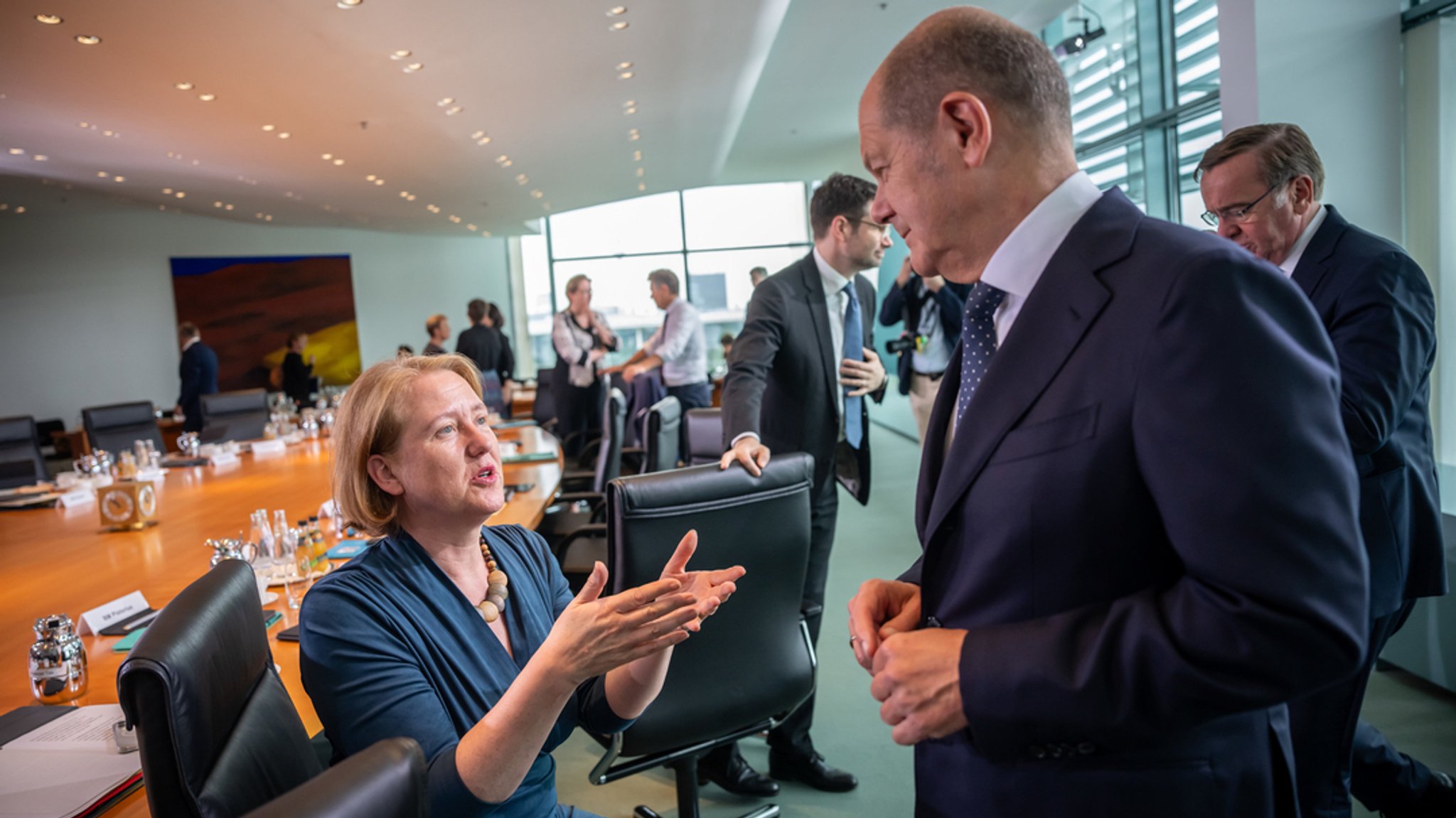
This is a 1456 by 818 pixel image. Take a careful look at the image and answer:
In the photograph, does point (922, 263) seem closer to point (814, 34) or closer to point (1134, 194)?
point (1134, 194)

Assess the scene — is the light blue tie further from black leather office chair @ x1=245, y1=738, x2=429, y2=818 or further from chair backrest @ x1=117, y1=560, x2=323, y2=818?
black leather office chair @ x1=245, y1=738, x2=429, y2=818

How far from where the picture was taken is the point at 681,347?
22.6 ft

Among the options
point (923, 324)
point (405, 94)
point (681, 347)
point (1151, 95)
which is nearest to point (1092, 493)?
A: point (923, 324)

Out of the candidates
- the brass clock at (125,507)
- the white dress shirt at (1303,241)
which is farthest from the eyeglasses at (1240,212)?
the brass clock at (125,507)

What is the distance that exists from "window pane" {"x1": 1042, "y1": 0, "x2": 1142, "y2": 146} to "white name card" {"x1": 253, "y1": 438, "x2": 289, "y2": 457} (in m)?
5.30

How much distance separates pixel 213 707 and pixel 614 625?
1.66 ft

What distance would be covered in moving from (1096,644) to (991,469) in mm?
205

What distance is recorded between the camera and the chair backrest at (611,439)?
13.7ft

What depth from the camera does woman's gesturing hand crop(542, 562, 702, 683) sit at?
1.25 m

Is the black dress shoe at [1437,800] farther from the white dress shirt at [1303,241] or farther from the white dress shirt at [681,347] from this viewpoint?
the white dress shirt at [681,347]

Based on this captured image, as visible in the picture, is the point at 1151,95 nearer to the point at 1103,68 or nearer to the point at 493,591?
the point at 1103,68

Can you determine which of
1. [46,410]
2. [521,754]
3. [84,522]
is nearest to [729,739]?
[521,754]


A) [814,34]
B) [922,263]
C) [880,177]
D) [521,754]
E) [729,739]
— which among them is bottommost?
[729,739]

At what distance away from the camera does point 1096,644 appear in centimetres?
88
